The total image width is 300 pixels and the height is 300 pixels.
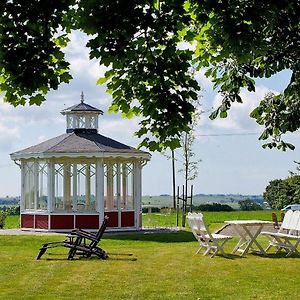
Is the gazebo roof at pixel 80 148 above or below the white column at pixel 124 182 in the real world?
above

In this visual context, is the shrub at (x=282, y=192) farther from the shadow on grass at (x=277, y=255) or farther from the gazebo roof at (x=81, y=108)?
the shadow on grass at (x=277, y=255)

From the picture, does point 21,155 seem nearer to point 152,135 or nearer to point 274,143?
point 274,143

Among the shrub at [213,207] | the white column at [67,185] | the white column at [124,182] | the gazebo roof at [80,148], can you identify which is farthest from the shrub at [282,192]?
the white column at [67,185]

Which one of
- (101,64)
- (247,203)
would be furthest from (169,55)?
(247,203)

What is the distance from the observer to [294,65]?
382 inches

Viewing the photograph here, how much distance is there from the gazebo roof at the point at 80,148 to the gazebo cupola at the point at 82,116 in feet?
0.86

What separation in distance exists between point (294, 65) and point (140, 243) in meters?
11.3

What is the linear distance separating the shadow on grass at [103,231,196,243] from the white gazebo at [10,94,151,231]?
1636 mm

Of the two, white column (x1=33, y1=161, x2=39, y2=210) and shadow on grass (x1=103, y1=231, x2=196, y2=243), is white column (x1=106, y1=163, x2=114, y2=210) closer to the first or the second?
shadow on grass (x1=103, y1=231, x2=196, y2=243)

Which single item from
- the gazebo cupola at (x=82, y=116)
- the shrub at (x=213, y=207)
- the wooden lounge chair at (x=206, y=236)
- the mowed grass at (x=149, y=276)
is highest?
the gazebo cupola at (x=82, y=116)

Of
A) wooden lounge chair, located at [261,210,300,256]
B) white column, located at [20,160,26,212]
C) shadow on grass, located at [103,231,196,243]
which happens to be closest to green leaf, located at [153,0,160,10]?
wooden lounge chair, located at [261,210,300,256]

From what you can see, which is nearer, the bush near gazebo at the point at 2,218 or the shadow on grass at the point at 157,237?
the shadow on grass at the point at 157,237

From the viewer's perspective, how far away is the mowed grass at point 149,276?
1045 centimetres

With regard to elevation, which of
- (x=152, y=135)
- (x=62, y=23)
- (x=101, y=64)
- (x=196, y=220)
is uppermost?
(x=62, y=23)
